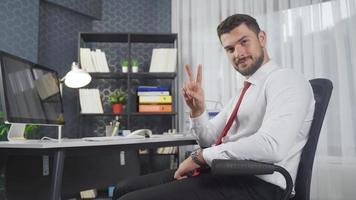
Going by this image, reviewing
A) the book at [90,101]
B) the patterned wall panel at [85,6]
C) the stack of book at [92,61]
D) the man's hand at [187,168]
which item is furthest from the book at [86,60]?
the man's hand at [187,168]

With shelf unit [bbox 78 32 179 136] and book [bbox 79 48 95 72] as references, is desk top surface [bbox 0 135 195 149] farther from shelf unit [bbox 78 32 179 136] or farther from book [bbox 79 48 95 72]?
book [bbox 79 48 95 72]

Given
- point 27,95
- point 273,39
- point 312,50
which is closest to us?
point 27,95

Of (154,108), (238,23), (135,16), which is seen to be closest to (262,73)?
(238,23)

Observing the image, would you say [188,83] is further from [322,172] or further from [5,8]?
[5,8]

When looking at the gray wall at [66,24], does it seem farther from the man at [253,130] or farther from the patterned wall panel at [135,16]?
the man at [253,130]

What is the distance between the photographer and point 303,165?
1088mm

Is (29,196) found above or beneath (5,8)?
beneath

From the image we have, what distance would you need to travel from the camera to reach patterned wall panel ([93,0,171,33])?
3826mm

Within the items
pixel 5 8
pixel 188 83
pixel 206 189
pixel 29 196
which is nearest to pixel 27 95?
pixel 29 196

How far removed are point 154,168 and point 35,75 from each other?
2175 mm

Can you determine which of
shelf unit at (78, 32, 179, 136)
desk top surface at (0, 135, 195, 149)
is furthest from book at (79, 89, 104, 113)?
desk top surface at (0, 135, 195, 149)

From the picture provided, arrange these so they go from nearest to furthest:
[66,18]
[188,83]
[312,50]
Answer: [188,83] < [312,50] < [66,18]

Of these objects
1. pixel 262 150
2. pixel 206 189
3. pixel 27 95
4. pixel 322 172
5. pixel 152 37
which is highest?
pixel 152 37

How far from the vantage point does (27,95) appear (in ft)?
5.07
